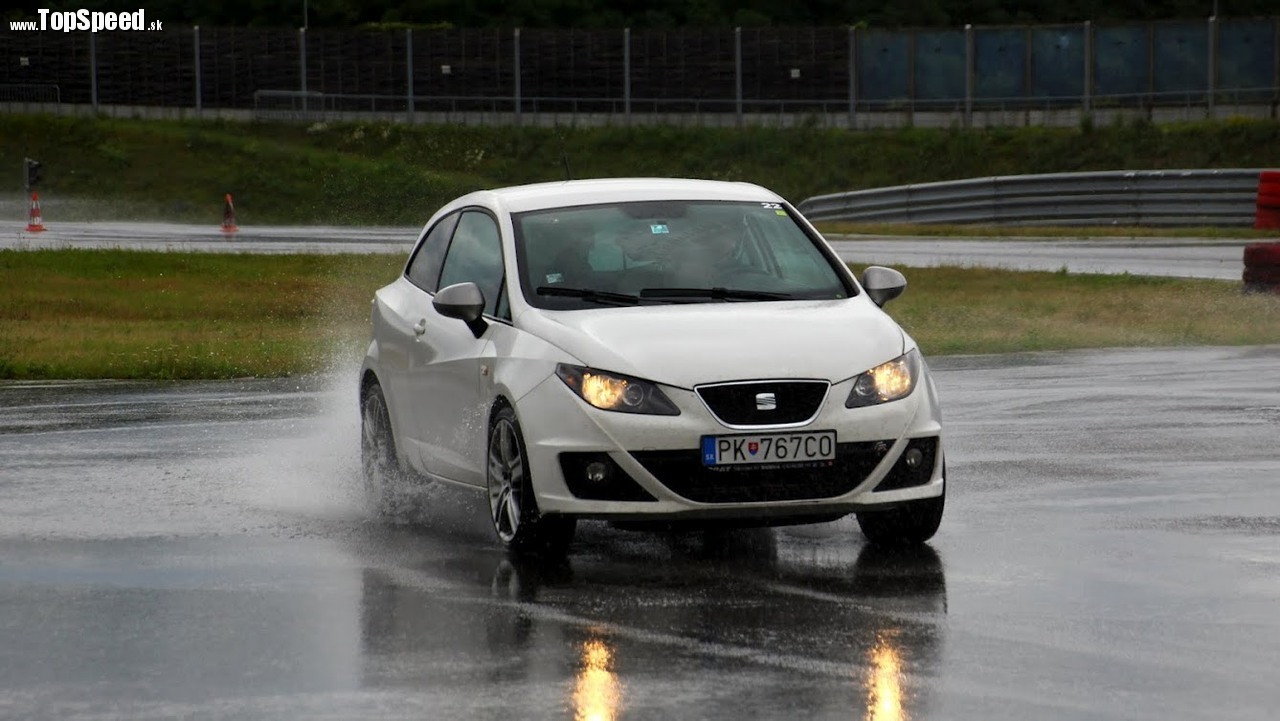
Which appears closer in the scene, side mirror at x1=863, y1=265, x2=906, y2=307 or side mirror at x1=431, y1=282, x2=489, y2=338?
side mirror at x1=431, y1=282, x2=489, y2=338

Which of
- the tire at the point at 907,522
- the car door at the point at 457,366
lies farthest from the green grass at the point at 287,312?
the tire at the point at 907,522

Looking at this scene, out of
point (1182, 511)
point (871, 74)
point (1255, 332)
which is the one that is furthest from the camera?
point (871, 74)

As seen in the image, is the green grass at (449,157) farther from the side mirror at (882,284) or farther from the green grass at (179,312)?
the side mirror at (882,284)

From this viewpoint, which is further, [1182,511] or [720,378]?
[1182,511]

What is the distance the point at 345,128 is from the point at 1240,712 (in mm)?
67320

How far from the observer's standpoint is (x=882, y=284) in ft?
32.3

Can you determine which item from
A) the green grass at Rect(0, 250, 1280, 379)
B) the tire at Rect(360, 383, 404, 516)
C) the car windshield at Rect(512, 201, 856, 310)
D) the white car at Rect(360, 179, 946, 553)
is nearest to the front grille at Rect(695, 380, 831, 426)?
the white car at Rect(360, 179, 946, 553)

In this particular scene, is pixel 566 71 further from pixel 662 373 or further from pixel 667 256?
pixel 662 373

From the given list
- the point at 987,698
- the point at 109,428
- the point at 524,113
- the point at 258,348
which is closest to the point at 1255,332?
the point at 258,348

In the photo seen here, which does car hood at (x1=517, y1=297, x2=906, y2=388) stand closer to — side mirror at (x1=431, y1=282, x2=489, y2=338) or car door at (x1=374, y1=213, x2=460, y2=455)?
side mirror at (x1=431, y1=282, x2=489, y2=338)

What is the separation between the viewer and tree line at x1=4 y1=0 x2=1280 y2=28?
289 ft

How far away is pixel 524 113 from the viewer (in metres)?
73.1

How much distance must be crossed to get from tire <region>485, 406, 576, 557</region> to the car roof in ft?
4.33

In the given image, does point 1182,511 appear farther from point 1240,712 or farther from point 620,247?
point 1240,712
